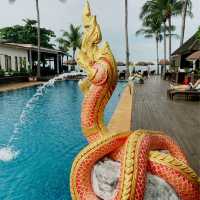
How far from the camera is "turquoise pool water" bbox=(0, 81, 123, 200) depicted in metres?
5.35

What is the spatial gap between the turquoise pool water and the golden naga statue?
2.09 metres

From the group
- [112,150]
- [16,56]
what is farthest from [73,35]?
[112,150]

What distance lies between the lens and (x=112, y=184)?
9.30ft

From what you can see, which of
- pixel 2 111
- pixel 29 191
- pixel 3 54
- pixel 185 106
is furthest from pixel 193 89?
pixel 3 54

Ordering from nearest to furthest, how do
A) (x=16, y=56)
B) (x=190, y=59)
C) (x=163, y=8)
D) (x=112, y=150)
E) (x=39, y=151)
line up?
1. (x=112, y=150)
2. (x=39, y=151)
3. (x=190, y=59)
4. (x=16, y=56)
5. (x=163, y=8)

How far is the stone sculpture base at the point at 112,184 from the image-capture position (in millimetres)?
2578

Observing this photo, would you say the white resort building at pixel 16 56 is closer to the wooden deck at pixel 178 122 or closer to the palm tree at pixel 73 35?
the palm tree at pixel 73 35

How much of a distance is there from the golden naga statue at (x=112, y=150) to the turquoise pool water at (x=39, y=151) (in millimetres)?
2086

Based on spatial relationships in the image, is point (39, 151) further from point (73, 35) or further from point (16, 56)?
point (73, 35)

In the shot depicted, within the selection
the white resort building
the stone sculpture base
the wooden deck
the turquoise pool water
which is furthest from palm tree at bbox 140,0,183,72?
the stone sculpture base

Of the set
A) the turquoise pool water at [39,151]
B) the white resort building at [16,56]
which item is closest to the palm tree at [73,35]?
the white resort building at [16,56]

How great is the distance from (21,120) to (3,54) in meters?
21.2

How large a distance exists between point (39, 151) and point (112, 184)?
4.86 metres

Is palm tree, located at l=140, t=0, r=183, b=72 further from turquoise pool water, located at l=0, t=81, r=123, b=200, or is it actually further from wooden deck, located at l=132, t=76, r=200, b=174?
turquoise pool water, located at l=0, t=81, r=123, b=200
